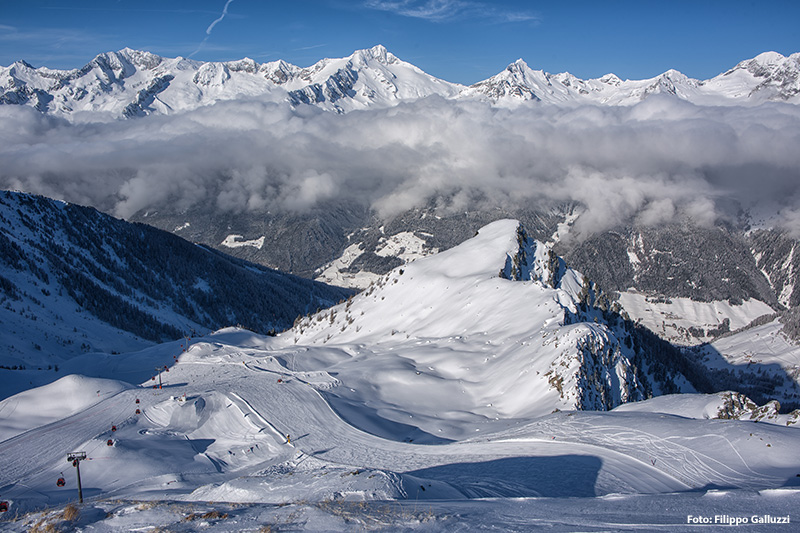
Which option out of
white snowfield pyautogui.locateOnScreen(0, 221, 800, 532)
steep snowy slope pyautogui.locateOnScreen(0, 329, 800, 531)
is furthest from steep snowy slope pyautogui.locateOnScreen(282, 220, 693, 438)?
steep snowy slope pyautogui.locateOnScreen(0, 329, 800, 531)

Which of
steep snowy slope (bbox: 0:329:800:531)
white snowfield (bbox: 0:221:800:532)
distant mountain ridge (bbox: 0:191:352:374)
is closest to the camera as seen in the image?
white snowfield (bbox: 0:221:800:532)

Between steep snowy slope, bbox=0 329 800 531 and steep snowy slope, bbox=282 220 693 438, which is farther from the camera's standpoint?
steep snowy slope, bbox=282 220 693 438

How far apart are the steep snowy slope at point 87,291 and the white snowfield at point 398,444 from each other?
3852cm

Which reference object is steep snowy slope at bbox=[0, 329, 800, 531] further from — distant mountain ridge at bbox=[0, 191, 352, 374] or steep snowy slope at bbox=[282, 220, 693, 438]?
distant mountain ridge at bbox=[0, 191, 352, 374]

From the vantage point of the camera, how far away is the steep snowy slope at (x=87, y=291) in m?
94.9

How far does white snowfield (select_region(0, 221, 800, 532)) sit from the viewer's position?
16250mm

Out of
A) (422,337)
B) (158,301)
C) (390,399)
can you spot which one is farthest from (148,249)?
(390,399)

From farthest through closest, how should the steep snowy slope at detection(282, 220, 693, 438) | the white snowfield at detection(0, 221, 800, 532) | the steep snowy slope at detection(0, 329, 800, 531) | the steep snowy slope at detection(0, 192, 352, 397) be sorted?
1. the steep snowy slope at detection(0, 192, 352, 397)
2. the steep snowy slope at detection(282, 220, 693, 438)
3. the steep snowy slope at detection(0, 329, 800, 531)
4. the white snowfield at detection(0, 221, 800, 532)

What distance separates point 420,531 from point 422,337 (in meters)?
49.1

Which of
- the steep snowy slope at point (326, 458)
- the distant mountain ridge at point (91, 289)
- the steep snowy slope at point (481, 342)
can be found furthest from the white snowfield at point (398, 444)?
the distant mountain ridge at point (91, 289)

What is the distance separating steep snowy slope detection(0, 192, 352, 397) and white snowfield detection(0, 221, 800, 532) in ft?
126

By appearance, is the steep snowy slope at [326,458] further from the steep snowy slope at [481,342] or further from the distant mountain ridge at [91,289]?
the distant mountain ridge at [91,289]

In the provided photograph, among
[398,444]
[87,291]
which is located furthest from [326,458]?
[87,291]

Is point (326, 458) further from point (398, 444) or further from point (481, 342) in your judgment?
point (481, 342)
